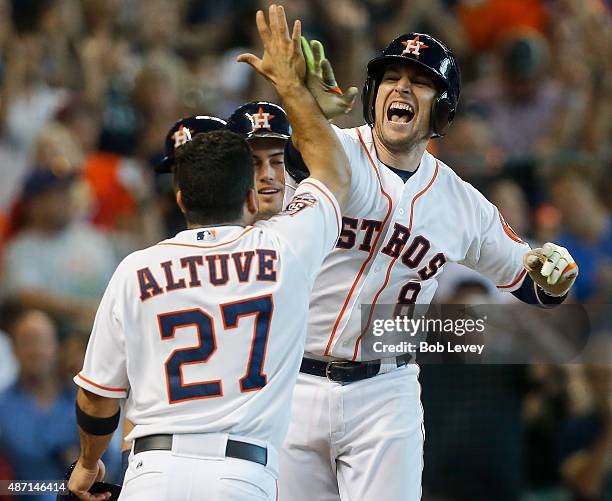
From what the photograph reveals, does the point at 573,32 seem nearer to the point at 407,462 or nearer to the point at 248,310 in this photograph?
the point at 407,462

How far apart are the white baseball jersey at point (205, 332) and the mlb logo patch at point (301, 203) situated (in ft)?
0.44

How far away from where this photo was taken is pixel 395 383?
441 cm

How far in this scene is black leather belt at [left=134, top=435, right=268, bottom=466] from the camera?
133 inches

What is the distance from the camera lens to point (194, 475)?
3336 mm

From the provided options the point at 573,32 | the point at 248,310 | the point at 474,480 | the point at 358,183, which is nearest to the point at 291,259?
the point at 248,310

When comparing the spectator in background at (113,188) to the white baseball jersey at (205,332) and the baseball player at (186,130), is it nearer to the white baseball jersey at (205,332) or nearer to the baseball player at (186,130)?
the baseball player at (186,130)

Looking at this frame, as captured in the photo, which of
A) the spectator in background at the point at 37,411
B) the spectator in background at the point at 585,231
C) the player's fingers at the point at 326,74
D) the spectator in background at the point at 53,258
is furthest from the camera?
the spectator in background at the point at 585,231

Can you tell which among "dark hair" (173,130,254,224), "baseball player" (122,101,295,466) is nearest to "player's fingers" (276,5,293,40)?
"dark hair" (173,130,254,224)

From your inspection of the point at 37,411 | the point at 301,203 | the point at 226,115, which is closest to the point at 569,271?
the point at 301,203

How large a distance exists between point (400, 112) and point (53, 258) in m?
3.40

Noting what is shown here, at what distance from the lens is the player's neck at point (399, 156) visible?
441cm

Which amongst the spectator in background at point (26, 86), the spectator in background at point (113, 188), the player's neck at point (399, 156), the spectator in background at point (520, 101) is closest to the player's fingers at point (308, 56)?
the player's neck at point (399, 156)

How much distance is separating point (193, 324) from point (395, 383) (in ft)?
4.30

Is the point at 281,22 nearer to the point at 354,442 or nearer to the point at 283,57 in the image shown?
the point at 283,57
